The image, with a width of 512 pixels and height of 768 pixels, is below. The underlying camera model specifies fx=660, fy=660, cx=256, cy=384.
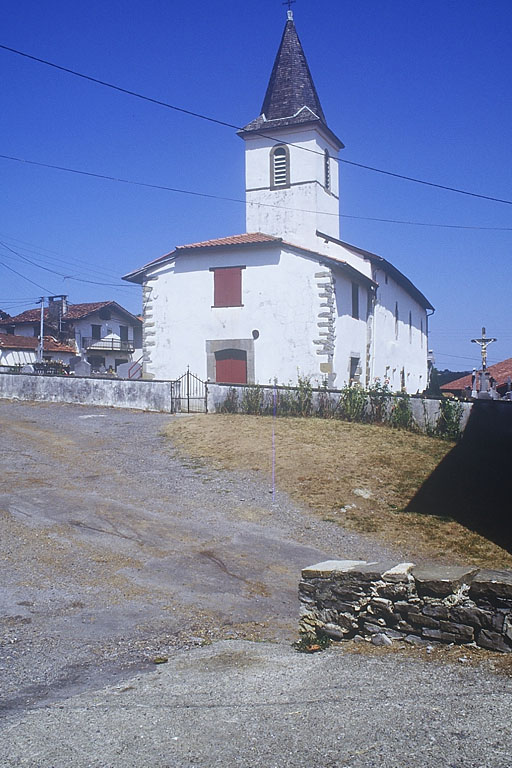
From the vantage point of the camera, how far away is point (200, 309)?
2512 centimetres

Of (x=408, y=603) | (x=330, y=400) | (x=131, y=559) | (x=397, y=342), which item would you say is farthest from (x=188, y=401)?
(x=397, y=342)

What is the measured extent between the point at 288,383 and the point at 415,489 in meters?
11.7

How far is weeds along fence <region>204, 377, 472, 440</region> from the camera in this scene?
1658cm

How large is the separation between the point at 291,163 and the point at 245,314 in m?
7.25

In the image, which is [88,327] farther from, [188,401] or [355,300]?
[188,401]

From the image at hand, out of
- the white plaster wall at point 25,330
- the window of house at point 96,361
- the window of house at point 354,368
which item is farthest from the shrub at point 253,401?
the white plaster wall at point 25,330

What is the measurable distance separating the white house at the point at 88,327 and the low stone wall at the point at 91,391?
28.1m

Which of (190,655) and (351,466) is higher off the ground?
(351,466)

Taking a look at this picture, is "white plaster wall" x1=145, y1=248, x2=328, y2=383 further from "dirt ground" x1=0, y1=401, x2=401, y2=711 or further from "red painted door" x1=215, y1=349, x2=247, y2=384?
"dirt ground" x1=0, y1=401, x2=401, y2=711

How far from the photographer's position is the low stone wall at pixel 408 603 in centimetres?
468

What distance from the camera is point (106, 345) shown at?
5578 cm

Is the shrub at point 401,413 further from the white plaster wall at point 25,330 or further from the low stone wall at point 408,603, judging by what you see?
the white plaster wall at point 25,330

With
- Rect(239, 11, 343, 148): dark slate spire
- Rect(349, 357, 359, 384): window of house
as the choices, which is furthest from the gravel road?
Rect(239, 11, 343, 148): dark slate spire

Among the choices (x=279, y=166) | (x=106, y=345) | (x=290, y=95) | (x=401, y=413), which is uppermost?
(x=290, y=95)
